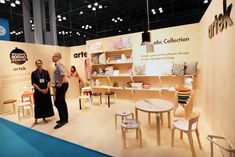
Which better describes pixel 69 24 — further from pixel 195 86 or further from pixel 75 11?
pixel 195 86

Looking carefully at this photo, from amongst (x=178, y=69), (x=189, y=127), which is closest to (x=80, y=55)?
(x=178, y=69)

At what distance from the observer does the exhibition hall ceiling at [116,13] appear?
272 inches

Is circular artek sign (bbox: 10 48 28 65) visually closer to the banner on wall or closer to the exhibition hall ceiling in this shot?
the banner on wall

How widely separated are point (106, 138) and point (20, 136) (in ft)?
6.19

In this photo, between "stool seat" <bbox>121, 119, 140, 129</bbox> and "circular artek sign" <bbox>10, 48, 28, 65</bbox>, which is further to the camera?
"circular artek sign" <bbox>10, 48, 28, 65</bbox>

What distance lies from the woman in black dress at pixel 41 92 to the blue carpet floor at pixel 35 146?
0.54m

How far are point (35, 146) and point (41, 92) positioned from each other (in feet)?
4.83

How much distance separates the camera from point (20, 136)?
341 centimetres

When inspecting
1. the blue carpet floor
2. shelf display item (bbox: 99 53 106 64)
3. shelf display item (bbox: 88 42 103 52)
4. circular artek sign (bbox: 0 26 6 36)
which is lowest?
the blue carpet floor

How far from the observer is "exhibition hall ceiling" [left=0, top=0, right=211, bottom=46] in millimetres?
6902

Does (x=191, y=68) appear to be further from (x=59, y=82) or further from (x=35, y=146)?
(x=35, y=146)

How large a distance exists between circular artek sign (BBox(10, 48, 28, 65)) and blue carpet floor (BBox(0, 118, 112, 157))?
8.81ft

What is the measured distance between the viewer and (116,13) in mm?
8180

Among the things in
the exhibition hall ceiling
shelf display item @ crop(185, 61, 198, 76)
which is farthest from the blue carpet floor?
the exhibition hall ceiling
